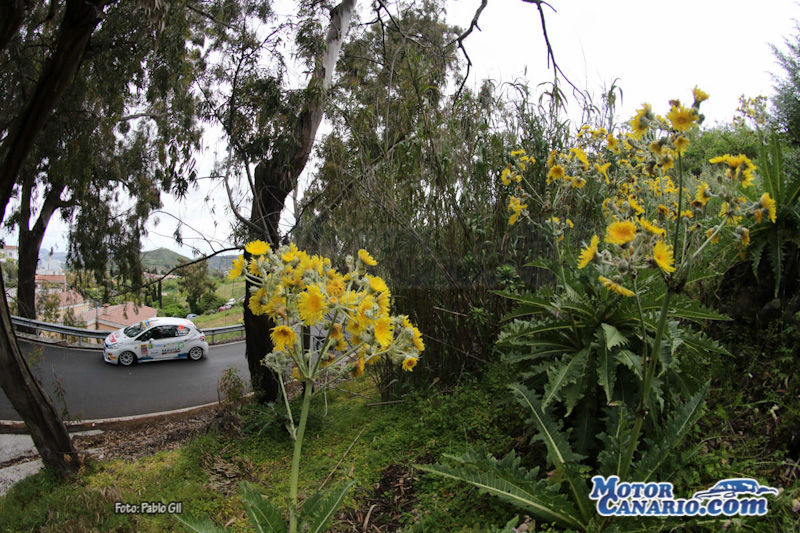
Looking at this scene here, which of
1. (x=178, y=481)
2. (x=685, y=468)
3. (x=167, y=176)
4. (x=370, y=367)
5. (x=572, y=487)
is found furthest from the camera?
(x=167, y=176)

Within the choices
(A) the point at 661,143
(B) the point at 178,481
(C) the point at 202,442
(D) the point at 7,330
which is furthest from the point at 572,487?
(D) the point at 7,330

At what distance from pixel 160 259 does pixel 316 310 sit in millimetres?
7235

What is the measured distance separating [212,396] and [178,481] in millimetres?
6224

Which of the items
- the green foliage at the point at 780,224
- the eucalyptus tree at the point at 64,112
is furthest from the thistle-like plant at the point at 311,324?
the eucalyptus tree at the point at 64,112

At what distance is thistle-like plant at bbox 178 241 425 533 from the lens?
112 centimetres

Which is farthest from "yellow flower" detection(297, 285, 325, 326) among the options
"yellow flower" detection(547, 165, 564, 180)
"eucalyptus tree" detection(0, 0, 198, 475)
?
"eucalyptus tree" detection(0, 0, 198, 475)

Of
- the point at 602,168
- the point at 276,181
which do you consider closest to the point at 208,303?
the point at 276,181

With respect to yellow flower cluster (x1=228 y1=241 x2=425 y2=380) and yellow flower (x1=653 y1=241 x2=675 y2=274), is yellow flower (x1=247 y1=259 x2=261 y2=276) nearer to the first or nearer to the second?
yellow flower cluster (x1=228 y1=241 x2=425 y2=380)

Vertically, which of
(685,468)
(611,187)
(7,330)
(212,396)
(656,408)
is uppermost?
(611,187)

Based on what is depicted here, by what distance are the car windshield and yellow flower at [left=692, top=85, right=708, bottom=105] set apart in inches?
389

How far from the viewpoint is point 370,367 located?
3650 mm

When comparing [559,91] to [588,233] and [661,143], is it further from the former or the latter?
[661,143]
